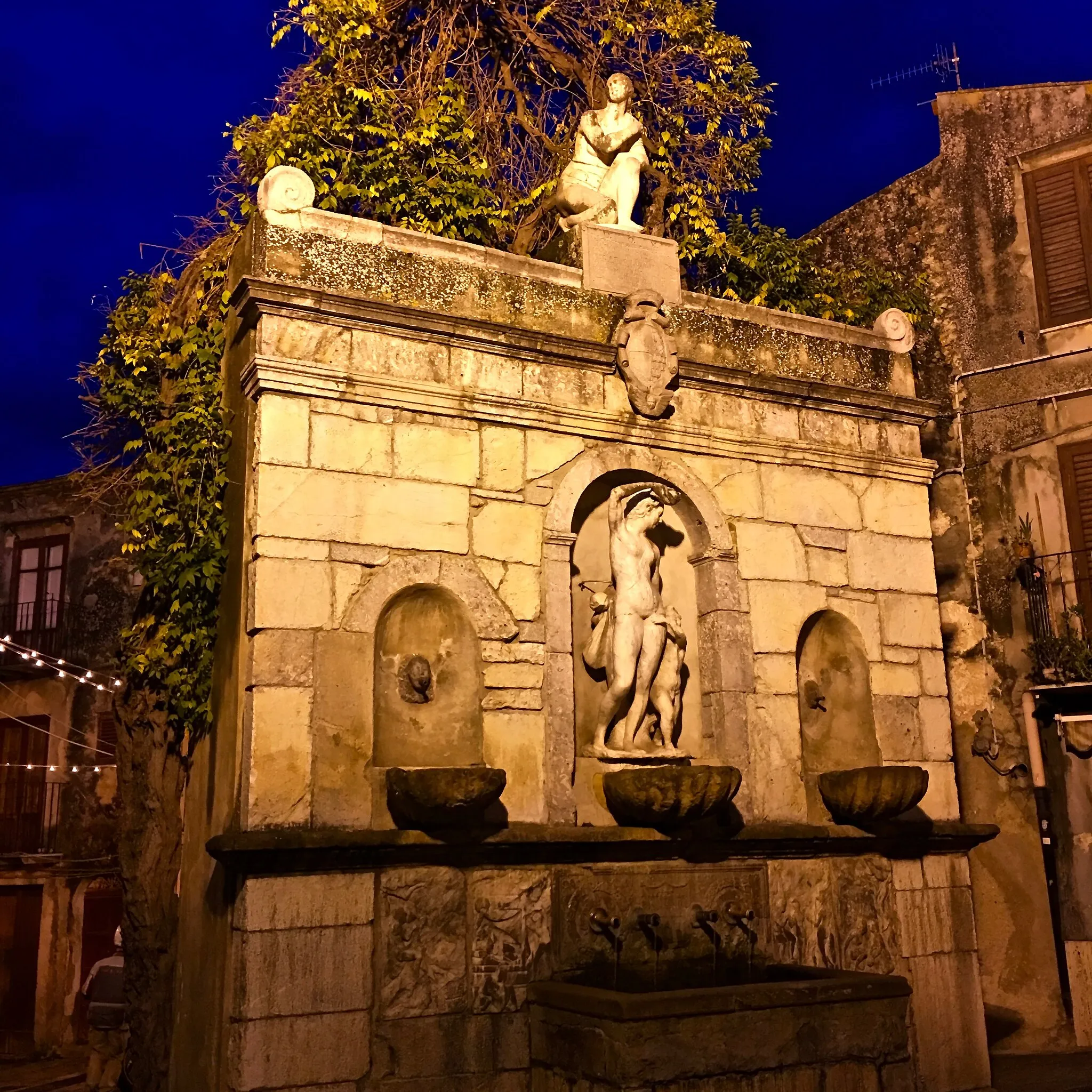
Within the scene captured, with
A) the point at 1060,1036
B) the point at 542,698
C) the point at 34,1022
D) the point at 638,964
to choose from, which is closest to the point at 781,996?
the point at 638,964

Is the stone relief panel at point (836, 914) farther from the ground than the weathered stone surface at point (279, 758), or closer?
closer

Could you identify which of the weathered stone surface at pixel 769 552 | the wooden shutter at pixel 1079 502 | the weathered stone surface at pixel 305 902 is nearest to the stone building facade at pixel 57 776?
the weathered stone surface at pixel 769 552

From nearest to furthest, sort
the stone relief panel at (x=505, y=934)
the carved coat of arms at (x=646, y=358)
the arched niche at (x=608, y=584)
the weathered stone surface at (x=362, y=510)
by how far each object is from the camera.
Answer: the stone relief panel at (x=505, y=934) < the weathered stone surface at (x=362, y=510) < the arched niche at (x=608, y=584) < the carved coat of arms at (x=646, y=358)

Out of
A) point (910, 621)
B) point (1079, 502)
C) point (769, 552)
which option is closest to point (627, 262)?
point (769, 552)

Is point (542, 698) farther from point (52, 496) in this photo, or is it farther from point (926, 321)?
point (52, 496)

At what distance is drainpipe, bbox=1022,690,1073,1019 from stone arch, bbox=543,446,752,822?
466 centimetres

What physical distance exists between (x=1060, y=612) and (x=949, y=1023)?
465cm

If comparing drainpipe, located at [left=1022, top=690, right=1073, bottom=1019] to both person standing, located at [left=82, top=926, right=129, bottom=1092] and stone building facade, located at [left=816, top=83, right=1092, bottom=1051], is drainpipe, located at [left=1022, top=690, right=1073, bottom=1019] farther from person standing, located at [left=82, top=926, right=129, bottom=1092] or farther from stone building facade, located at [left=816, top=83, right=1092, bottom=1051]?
person standing, located at [left=82, top=926, right=129, bottom=1092]

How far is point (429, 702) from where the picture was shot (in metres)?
6.91

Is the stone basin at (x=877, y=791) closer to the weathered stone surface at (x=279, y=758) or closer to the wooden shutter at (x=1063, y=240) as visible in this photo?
the weathered stone surface at (x=279, y=758)

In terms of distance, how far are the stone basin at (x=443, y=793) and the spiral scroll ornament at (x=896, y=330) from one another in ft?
15.9

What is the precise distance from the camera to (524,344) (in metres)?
7.47

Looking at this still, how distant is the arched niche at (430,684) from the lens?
6.78m

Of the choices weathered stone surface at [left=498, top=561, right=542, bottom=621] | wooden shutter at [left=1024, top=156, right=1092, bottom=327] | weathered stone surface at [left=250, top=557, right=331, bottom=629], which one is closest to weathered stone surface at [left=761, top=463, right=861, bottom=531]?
weathered stone surface at [left=498, top=561, right=542, bottom=621]
